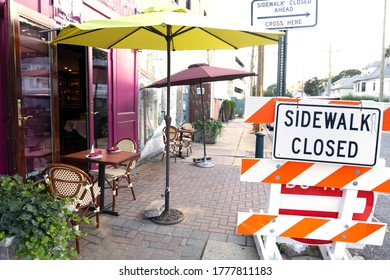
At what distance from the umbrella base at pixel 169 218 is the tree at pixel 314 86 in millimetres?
85010

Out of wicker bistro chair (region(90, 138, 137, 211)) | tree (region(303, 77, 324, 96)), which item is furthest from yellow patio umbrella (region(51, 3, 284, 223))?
tree (region(303, 77, 324, 96))

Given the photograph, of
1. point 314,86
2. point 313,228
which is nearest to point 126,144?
point 313,228

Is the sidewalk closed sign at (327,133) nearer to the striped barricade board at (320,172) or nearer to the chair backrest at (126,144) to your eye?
the striped barricade board at (320,172)

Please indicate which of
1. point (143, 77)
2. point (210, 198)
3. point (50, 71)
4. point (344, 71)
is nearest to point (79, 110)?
point (143, 77)

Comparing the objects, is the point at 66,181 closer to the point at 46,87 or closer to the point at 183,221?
the point at 183,221

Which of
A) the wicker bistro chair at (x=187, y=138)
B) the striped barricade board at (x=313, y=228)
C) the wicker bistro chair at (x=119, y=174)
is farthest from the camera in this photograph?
the wicker bistro chair at (x=187, y=138)

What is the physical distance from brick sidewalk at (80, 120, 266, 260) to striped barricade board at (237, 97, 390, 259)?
90cm

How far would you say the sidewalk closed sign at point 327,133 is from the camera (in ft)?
7.04

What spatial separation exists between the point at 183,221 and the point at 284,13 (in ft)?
9.09

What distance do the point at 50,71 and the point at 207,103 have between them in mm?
9378

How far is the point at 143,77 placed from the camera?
7375 mm

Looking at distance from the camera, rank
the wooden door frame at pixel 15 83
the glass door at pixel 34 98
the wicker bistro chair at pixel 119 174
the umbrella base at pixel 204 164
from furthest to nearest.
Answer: the umbrella base at pixel 204 164 → the wicker bistro chair at pixel 119 174 → the glass door at pixel 34 98 → the wooden door frame at pixel 15 83

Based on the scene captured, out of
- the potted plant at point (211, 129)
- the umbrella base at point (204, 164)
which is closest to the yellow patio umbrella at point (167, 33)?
the umbrella base at point (204, 164)

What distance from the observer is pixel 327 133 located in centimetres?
218
